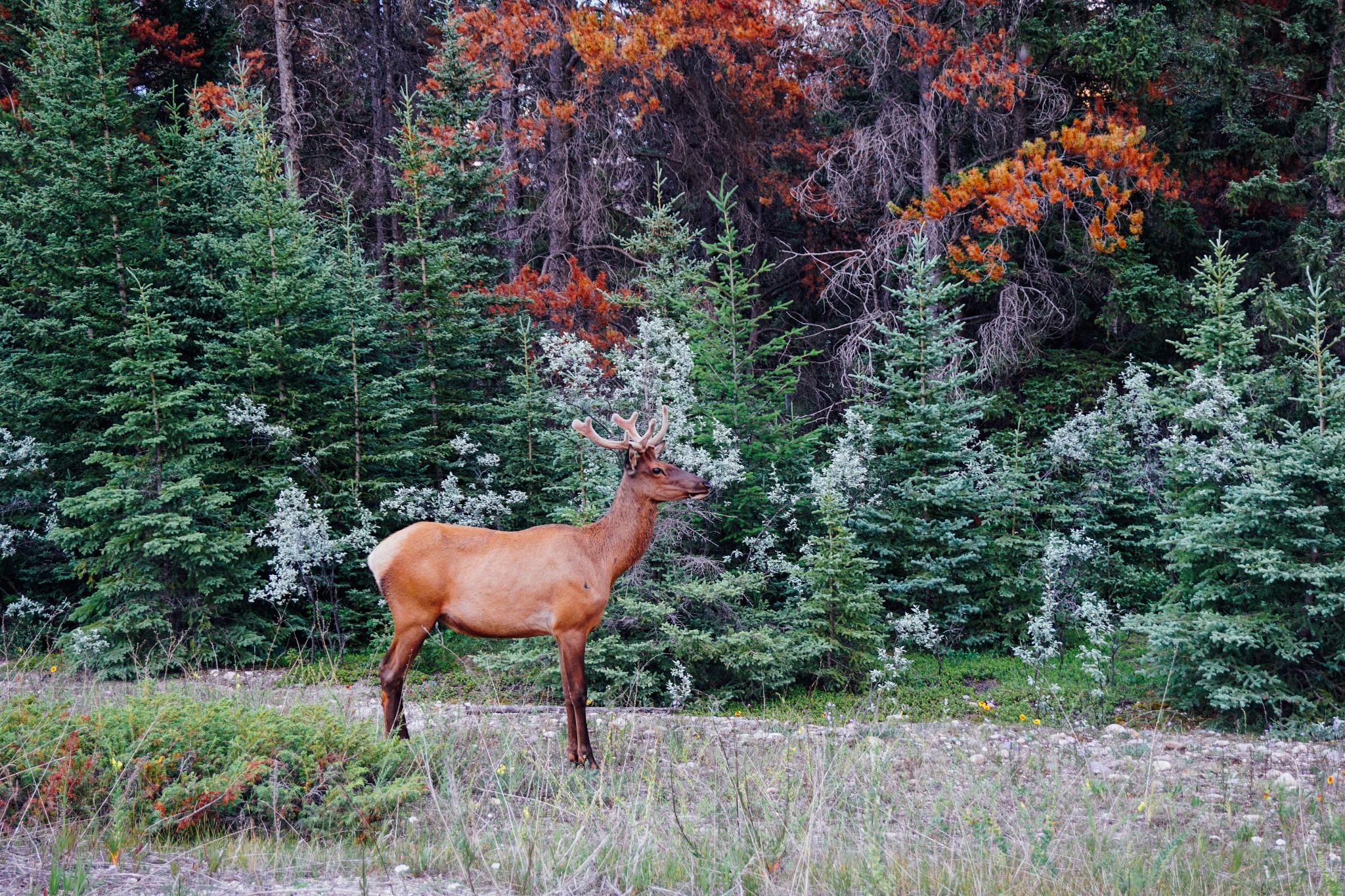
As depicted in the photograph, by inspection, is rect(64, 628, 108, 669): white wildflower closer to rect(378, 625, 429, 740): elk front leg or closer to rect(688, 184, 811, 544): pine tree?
rect(378, 625, 429, 740): elk front leg

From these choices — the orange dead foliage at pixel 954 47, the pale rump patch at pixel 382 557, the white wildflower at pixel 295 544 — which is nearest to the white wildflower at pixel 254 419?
the white wildflower at pixel 295 544

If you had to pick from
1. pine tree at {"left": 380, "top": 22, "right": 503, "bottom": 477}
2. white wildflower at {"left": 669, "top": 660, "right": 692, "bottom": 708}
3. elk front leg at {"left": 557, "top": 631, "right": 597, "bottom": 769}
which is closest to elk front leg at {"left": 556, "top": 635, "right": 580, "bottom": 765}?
elk front leg at {"left": 557, "top": 631, "right": 597, "bottom": 769}

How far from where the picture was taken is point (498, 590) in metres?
6.27

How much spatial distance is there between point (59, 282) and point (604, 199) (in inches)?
325

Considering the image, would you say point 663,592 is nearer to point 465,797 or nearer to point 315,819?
point 465,797

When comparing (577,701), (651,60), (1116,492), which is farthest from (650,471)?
(651,60)

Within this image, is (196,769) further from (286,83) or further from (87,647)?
(286,83)

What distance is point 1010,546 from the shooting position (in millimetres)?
10805

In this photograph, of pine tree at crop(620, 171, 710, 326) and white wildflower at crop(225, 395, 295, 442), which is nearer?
white wildflower at crop(225, 395, 295, 442)

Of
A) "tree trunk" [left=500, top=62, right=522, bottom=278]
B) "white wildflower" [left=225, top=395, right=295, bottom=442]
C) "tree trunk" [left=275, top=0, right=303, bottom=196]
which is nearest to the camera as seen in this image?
"white wildflower" [left=225, top=395, right=295, bottom=442]

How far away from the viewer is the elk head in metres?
6.52

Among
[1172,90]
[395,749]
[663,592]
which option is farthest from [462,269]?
[1172,90]

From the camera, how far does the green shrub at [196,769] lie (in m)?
4.66

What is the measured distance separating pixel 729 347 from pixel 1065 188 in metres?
5.30
